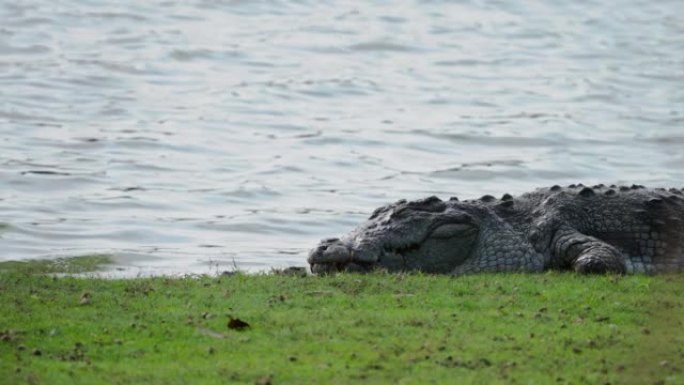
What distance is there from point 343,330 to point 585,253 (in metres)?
2.98

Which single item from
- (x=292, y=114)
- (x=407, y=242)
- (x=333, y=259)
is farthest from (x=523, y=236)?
(x=292, y=114)

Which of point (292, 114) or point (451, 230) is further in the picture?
point (292, 114)

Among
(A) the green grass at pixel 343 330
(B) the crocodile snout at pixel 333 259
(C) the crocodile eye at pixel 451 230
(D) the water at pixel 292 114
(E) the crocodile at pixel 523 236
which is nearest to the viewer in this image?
(A) the green grass at pixel 343 330

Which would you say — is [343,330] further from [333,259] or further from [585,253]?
[585,253]

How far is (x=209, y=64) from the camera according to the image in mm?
26672

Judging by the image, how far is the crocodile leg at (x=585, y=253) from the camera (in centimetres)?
1011

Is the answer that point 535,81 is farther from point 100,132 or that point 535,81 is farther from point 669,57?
point 100,132

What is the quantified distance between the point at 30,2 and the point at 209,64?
19.5 ft

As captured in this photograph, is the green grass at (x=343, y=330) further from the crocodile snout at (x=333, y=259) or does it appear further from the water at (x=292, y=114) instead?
the water at (x=292, y=114)

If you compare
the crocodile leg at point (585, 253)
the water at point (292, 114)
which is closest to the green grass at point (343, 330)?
the crocodile leg at point (585, 253)

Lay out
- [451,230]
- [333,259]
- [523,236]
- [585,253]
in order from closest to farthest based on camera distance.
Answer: [333,259]
[585,253]
[451,230]
[523,236]

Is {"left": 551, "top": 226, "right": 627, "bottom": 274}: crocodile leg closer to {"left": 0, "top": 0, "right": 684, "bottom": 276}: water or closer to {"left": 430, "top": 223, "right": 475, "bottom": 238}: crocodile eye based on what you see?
{"left": 430, "top": 223, "right": 475, "bottom": 238}: crocodile eye

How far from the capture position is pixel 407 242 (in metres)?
10.4

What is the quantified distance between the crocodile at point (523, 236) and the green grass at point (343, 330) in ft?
1.58
